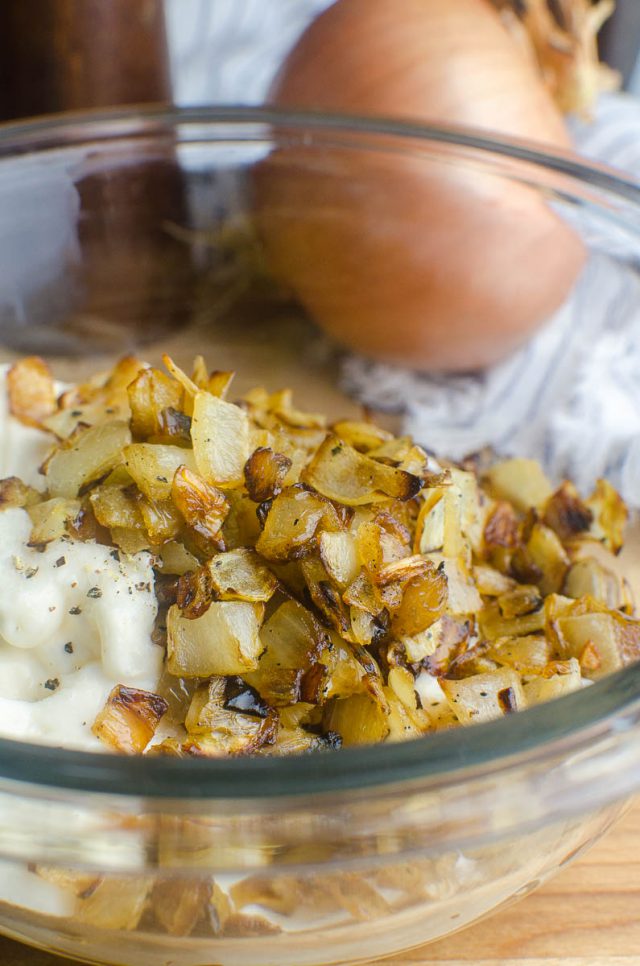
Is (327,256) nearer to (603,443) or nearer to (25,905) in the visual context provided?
(603,443)

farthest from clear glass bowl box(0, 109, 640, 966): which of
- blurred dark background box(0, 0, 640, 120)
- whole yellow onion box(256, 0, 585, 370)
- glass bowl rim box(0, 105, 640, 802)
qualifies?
blurred dark background box(0, 0, 640, 120)

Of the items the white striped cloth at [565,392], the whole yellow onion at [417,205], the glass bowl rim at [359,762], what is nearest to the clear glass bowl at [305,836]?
the glass bowl rim at [359,762]

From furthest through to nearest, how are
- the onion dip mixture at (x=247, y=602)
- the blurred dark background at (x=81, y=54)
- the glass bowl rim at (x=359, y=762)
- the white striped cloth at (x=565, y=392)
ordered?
the blurred dark background at (x=81, y=54) < the white striped cloth at (x=565, y=392) < the onion dip mixture at (x=247, y=602) < the glass bowl rim at (x=359, y=762)

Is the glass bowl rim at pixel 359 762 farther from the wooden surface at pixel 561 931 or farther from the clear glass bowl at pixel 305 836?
the wooden surface at pixel 561 931

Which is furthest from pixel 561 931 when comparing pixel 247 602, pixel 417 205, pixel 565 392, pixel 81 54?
pixel 81 54

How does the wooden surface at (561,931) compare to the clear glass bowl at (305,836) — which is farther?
the wooden surface at (561,931)

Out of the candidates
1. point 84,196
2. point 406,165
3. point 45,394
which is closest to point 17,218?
point 84,196

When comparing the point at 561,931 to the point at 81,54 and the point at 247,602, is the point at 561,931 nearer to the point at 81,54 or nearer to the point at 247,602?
the point at 247,602

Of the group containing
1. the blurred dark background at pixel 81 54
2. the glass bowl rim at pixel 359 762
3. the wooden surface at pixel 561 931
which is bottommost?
the wooden surface at pixel 561 931
